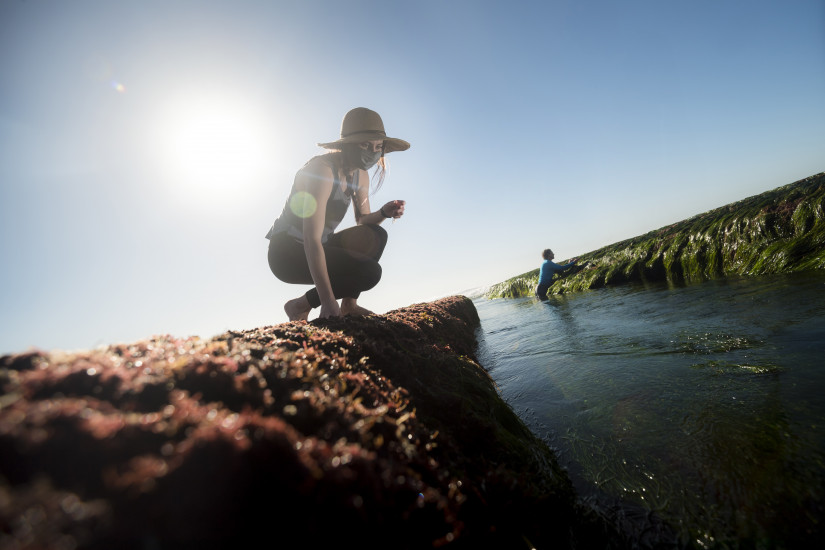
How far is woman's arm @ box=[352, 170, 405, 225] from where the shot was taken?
207 inches

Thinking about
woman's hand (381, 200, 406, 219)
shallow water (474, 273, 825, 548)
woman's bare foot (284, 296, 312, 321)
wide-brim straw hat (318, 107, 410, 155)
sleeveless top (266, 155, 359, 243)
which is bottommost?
shallow water (474, 273, 825, 548)

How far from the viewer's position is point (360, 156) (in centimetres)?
494

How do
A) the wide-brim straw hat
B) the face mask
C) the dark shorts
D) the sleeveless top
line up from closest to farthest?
the sleeveless top, the wide-brim straw hat, the face mask, the dark shorts

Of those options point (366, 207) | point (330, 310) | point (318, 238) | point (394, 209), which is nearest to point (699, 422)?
point (330, 310)

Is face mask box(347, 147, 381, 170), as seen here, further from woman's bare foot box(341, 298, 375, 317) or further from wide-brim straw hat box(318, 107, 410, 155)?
woman's bare foot box(341, 298, 375, 317)

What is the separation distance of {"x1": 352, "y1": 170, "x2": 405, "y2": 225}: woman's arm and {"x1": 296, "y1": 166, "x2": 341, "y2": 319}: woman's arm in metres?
1.16

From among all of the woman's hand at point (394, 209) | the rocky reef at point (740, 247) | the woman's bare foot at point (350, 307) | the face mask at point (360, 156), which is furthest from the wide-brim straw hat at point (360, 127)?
the rocky reef at point (740, 247)

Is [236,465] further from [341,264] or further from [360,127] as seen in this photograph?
[360,127]

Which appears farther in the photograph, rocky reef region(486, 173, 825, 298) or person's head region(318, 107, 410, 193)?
rocky reef region(486, 173, 825, 298)

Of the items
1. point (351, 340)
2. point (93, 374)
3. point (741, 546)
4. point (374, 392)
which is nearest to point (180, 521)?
point (93, 374)

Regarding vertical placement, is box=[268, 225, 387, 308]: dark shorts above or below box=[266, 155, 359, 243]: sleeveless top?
below

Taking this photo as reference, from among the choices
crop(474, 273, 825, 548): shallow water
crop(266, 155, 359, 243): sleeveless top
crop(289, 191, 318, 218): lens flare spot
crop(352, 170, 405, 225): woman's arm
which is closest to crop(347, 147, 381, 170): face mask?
crop(266, 155, 359, 243): sleeveless top

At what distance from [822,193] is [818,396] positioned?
531 inches

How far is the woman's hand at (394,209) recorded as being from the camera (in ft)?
17.1
